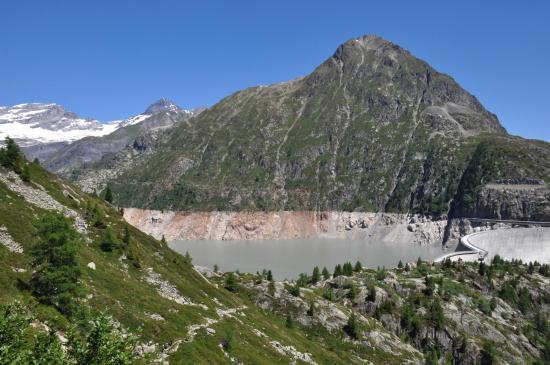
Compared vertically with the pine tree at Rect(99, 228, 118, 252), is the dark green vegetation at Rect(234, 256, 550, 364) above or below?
below

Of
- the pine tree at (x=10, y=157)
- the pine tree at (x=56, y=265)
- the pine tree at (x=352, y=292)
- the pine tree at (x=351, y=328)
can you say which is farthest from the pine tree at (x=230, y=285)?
the pine tree at (x=56, y=265)

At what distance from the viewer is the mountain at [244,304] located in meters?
37.6

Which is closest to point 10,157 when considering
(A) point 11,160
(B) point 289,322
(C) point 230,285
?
(A) point 11,160

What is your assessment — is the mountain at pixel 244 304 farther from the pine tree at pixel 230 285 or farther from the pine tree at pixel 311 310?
the pine tree at pixel 311 310

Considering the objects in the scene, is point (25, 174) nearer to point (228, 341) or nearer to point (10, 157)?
point (10, 157)

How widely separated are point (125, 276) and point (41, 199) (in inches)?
667

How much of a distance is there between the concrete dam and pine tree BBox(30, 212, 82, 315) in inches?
6111

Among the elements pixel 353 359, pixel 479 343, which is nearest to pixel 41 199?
pixel 353 359

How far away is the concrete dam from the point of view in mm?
173750

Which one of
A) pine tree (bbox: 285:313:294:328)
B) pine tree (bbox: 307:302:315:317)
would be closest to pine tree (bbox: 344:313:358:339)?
pine tree (bbox: 307:302:315:317)

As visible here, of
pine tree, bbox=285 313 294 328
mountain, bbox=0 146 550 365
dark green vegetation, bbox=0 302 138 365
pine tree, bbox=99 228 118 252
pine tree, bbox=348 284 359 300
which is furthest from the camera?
pine tree, bbox=348 284 359 300

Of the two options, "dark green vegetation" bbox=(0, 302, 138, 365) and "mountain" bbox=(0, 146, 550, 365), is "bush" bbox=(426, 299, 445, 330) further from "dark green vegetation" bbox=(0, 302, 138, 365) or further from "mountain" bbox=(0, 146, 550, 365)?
"dark green vegetation" bbox=(0, 302, 138, 365)

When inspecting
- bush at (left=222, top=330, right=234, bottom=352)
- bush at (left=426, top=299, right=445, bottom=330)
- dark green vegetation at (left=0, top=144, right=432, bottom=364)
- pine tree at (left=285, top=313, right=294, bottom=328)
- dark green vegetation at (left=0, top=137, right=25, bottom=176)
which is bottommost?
bush at (left=426, top=299, right=445, bottom=330)

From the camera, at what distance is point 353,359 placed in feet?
225
